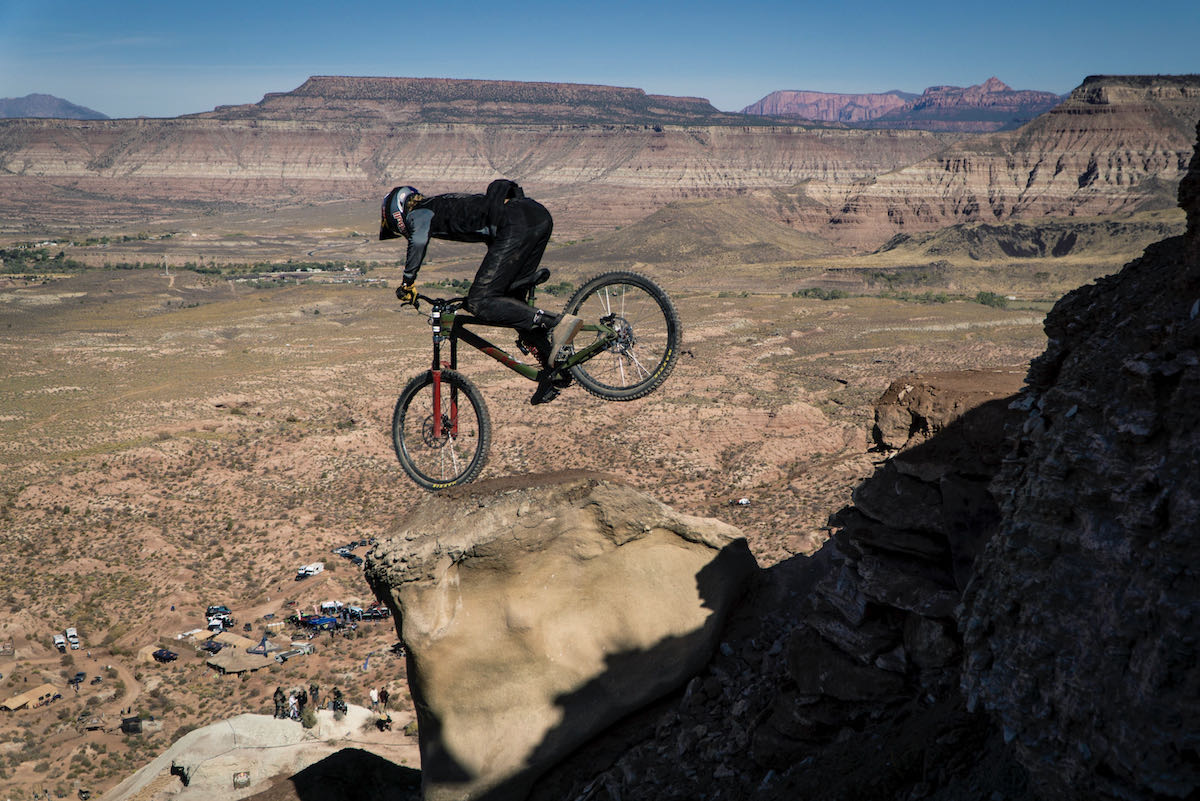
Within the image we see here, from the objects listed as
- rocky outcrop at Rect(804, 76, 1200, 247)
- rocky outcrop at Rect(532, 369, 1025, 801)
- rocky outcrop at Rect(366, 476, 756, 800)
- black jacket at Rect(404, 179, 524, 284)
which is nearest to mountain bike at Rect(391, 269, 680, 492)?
black jacket at Rect(404, 179, 524, 284)

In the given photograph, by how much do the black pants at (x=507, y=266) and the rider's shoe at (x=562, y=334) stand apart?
336 mm

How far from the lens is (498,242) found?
400 inches

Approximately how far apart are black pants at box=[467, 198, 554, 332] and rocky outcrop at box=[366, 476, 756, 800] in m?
3.95

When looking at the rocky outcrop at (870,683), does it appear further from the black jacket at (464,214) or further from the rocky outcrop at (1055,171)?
the rocky outcrop at (1055,171)

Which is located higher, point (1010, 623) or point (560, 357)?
point (560, 357)

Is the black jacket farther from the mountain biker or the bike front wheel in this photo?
the bike front wheel

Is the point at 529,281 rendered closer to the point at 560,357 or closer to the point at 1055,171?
the point at 560,357

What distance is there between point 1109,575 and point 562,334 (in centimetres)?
590

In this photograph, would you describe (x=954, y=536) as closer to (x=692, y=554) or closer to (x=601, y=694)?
(x=692, y=554)

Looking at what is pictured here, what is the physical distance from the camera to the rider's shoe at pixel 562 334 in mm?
10047

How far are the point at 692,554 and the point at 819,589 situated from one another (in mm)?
3179

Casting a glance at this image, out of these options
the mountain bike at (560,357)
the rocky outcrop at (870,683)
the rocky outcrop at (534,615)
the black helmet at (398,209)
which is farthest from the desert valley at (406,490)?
the black helmet at (398,209)

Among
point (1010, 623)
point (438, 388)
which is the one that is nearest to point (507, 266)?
point (438, 388)

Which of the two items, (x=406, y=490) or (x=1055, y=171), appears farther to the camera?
(x=1055, y=171)
